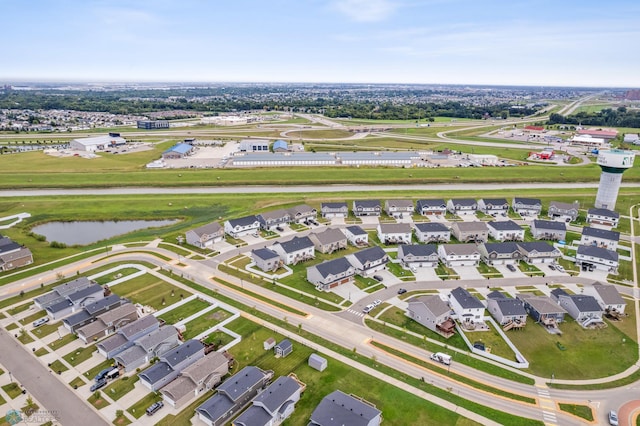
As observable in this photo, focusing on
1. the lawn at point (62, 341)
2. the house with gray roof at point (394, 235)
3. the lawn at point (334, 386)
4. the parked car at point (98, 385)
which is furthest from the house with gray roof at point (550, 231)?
the lawn at point (62, 341)

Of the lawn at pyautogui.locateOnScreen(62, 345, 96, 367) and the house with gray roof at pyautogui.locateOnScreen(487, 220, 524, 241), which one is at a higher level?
the house with gray roof at pyautogui.locateOnScreen(487, 220, 524, 241)

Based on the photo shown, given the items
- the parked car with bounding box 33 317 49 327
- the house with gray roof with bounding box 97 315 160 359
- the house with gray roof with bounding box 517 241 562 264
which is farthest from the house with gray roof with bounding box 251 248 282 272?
the house with gray roof with bounding box 517 241 562 264

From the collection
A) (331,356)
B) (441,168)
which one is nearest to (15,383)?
(331,356)

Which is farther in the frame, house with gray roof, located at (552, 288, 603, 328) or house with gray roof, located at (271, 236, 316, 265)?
house with gray roof, located at (271, 236, 316, 265)

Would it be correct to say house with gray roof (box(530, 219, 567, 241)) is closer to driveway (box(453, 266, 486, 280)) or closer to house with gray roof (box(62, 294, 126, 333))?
driveway (box(453, 266, 486, 280))

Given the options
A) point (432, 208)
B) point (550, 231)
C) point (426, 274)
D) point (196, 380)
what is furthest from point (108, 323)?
point (550, 231)

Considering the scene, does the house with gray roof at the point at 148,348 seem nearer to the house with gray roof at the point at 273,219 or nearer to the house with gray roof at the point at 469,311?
the house with gray roof at the point at 469,311

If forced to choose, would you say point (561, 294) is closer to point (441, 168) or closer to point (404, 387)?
point (404, 387)
